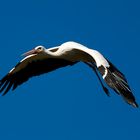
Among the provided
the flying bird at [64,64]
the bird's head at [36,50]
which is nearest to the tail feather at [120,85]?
the flying bird at [64,64]

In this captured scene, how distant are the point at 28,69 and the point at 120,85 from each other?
3.32 m

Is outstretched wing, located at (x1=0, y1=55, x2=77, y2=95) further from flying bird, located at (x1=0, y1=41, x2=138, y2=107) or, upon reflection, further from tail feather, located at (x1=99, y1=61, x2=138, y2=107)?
tail feather, located at (x1=99, y1=61, x2=138, y2=107)

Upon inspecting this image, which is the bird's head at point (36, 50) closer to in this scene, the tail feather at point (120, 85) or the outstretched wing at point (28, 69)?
the outstretched wing at point (28, 69)

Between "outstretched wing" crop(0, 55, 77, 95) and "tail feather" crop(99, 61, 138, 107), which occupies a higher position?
"outstretched wing" crop(0, 55, 77, 95)

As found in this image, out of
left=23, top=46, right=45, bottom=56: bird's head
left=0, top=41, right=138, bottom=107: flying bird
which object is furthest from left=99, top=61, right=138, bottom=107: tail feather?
left=23, top=46, right=45, bottom=56: bird's head

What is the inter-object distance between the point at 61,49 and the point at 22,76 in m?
1.39

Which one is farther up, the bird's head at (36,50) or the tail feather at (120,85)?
the bird's head at (36,50)

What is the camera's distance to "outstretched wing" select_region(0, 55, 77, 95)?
61.9 ft

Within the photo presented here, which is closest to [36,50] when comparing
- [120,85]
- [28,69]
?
[28,69]

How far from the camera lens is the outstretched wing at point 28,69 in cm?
1886

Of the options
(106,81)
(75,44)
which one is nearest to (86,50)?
(75,44)

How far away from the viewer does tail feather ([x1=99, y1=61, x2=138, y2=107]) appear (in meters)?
15.9

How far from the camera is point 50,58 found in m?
18.7

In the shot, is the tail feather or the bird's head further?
the bird's head
